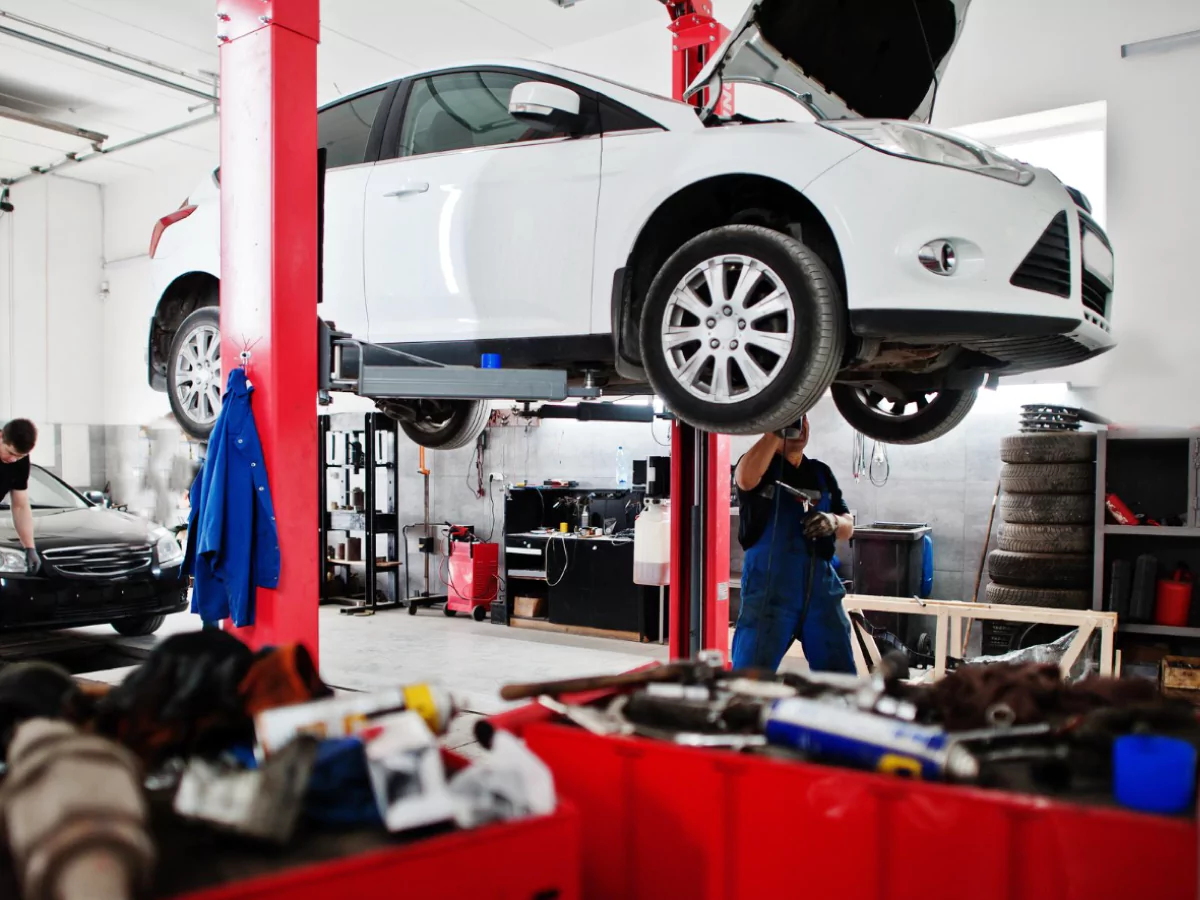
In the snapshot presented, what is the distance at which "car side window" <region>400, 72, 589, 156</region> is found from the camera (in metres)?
3.29

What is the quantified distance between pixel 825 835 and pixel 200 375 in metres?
3.19

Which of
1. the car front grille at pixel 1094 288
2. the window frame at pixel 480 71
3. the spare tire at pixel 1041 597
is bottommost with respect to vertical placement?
the spare tire at pixel 1041 597

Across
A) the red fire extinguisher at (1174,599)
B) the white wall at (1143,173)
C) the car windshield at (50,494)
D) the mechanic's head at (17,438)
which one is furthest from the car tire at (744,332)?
the car windshield at (50,494)

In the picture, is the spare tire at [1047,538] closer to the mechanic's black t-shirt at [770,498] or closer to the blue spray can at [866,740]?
the mechanic's black t-shirt at [770,498]

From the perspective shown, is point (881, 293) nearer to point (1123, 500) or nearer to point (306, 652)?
point (306, 652)

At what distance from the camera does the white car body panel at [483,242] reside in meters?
2.86

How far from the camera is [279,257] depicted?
3002mm

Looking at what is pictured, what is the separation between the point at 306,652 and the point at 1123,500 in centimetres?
494

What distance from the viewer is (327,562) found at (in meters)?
9.01

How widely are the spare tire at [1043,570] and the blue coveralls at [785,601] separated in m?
1.91

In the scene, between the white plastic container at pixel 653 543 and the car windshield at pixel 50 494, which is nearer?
the white plastic container at pixel 653 543

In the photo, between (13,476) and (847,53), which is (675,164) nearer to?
(847,53)

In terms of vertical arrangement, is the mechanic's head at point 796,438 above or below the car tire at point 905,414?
below

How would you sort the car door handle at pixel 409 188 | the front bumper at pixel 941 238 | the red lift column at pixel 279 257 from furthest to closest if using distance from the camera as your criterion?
1. the car door handle at pixel 409 188
2. the red lift column at pixel 279 257
3. the front bumper at pixel 941 238
